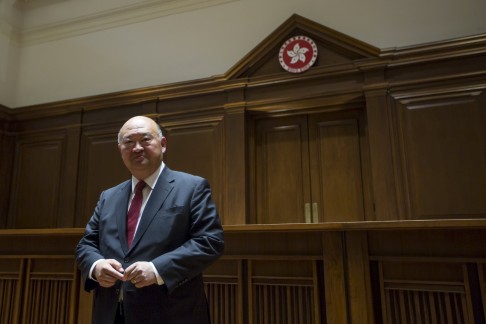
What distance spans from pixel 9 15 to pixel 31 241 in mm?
3935

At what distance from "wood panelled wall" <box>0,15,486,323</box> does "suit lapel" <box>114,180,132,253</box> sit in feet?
2.32

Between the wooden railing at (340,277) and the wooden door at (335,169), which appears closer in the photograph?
the wooden railing at (340,277)

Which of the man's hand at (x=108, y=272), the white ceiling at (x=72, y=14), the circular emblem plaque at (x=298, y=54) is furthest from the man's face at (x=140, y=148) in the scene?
the white ceiling at (x=72, y=14)

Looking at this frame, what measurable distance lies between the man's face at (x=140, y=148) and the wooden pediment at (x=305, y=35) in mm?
2654

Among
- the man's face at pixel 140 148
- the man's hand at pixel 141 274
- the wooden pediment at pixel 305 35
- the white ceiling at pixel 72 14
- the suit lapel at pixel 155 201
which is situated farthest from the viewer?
the white ceiling at pixel 72 14

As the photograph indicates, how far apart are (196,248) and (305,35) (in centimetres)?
318

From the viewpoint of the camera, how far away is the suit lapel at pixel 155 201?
1.40 meters

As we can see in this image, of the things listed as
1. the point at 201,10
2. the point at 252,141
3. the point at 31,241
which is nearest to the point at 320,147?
the point at 252,141

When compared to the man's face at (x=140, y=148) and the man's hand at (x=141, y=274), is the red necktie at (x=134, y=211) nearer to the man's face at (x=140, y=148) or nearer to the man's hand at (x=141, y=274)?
the man's face at (x=140, y=148)

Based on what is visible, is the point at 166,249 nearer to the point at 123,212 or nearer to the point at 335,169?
the point at 123,212

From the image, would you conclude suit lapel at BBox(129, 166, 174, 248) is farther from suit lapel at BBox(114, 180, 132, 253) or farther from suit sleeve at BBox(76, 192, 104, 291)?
suit sleeve at BBox(76, 192, 104, 291)

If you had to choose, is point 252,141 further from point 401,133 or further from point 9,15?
point 9,15

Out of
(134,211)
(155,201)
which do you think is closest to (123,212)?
(134,211)

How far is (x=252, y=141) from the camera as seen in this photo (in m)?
4.09
